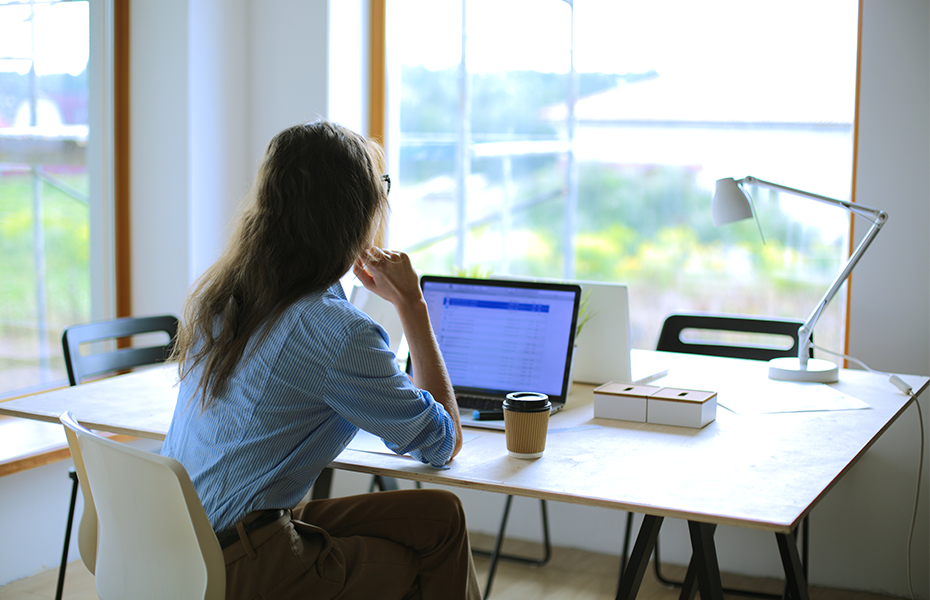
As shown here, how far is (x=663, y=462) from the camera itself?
5.09 feet

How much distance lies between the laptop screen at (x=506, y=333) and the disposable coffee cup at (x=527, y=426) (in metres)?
0.40

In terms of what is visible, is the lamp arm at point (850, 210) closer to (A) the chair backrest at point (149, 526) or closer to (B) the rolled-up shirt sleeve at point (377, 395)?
(B) the rolled-up shirt sleeve at point (377, 395)

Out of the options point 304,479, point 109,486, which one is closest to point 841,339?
point 304,479

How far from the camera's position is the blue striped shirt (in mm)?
1400

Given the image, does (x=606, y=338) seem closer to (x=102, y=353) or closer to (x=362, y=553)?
(x=362, y=553)

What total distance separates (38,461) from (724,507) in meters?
2.27

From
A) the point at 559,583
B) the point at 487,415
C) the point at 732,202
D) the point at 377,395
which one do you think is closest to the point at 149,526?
the point at 377,395

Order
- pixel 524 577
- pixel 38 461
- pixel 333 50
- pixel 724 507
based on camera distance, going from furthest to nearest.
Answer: pixel 333 50
pixel 524 577
pixel 38 461
pixel 724 507

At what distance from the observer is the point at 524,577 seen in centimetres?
293

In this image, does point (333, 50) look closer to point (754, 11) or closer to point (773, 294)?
point (754, 11)

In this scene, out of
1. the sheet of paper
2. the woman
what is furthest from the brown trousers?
the sheet of paper

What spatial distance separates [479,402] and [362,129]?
73.9 inches

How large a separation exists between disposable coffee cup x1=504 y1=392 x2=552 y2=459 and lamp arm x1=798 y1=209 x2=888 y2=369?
39.0 inches

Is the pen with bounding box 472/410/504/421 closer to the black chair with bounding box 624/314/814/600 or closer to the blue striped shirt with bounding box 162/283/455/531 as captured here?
the blue striped shirt with bounding box 162/283/455/531
